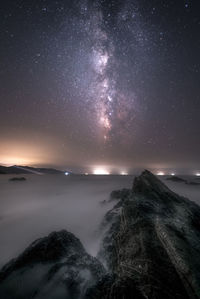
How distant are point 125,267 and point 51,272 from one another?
9.13 feet

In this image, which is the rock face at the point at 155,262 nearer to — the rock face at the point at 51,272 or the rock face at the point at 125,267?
the rock face at the point at 125,267

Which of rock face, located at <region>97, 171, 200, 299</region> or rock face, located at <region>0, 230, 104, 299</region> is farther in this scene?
rock face, located at <region>0, 230, 104, 299</region>

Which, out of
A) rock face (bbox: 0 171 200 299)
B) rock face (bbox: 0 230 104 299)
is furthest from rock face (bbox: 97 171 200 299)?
rock face (bbox: 0 230 104 299)

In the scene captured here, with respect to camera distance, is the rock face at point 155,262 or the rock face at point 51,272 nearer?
the rock face at point 155,262

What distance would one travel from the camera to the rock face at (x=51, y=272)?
12.0 ft

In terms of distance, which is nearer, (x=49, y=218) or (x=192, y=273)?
(x=192, y=273)

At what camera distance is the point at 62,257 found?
4625mm

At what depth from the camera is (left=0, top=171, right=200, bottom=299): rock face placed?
7.81 ft

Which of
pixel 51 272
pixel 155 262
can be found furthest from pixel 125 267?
pixel 51 272

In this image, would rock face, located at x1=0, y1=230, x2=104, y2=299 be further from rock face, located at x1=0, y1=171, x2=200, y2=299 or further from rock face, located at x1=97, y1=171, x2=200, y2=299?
rock face, located at x1=97, y1=171, x2=200, y2=299

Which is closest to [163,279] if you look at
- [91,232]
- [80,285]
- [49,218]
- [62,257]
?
[80,285]

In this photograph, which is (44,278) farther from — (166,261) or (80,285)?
(166,261)

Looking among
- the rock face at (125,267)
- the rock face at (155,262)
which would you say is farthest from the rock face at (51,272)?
the rock face at (155,262)

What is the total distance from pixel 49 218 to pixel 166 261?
49.4 ft
